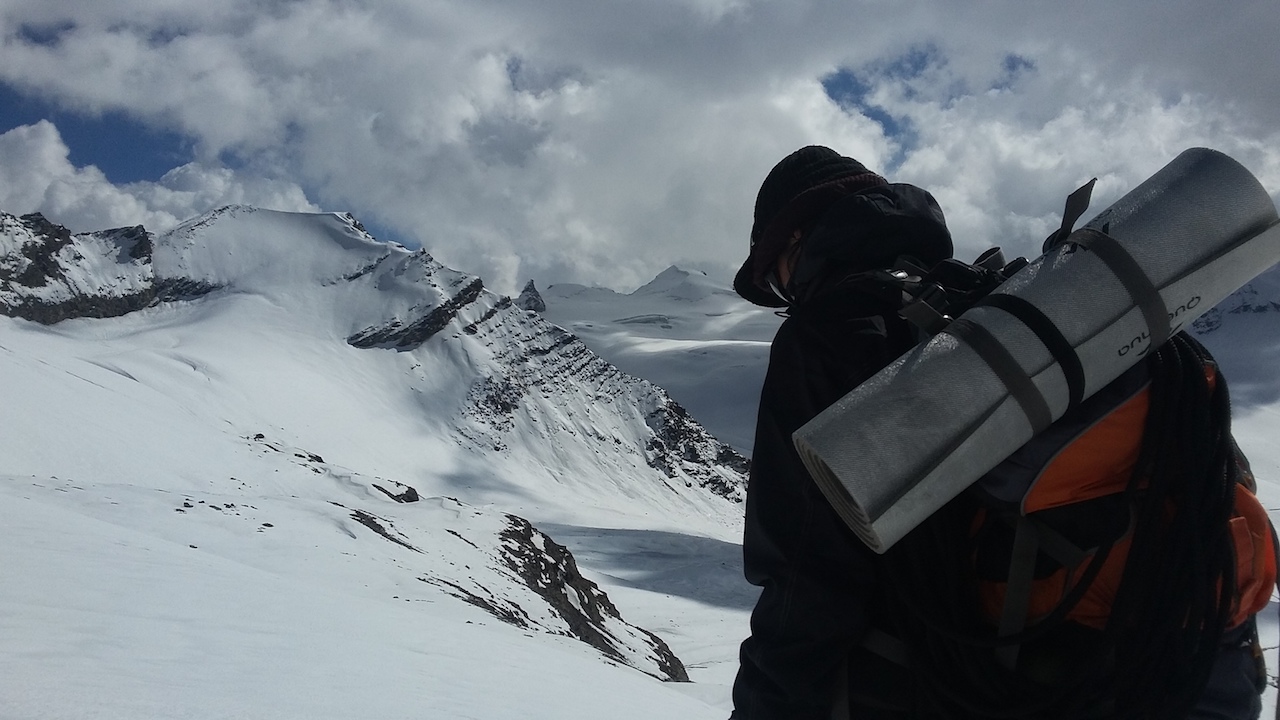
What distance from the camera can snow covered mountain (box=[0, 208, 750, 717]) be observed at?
6.54m

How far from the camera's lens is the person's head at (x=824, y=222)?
2.57 m

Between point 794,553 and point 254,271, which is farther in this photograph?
point 254,271

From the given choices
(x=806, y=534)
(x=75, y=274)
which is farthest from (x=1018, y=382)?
(x=75, y=274)

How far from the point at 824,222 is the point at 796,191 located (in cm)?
32

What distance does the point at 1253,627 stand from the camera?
7.32 feet

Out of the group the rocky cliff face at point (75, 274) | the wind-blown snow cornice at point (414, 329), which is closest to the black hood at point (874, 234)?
the wind-blown snow cornice at point (414, 329)

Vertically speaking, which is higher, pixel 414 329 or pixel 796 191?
pixel 414 329

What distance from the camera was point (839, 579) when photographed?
2301mm

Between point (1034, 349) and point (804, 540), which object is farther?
point (804, 540)

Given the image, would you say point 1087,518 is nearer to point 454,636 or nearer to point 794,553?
point 794,553

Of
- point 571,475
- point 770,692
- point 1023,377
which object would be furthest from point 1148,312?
point 571,475

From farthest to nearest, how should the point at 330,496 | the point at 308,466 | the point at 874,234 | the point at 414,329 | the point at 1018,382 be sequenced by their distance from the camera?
the point at 414,329, the point at 308,466, the point at 330,496, the point at 874,234, the point at 1018,382

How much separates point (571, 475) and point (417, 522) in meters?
86.1

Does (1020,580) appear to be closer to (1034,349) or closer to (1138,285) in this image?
(1034,349)
